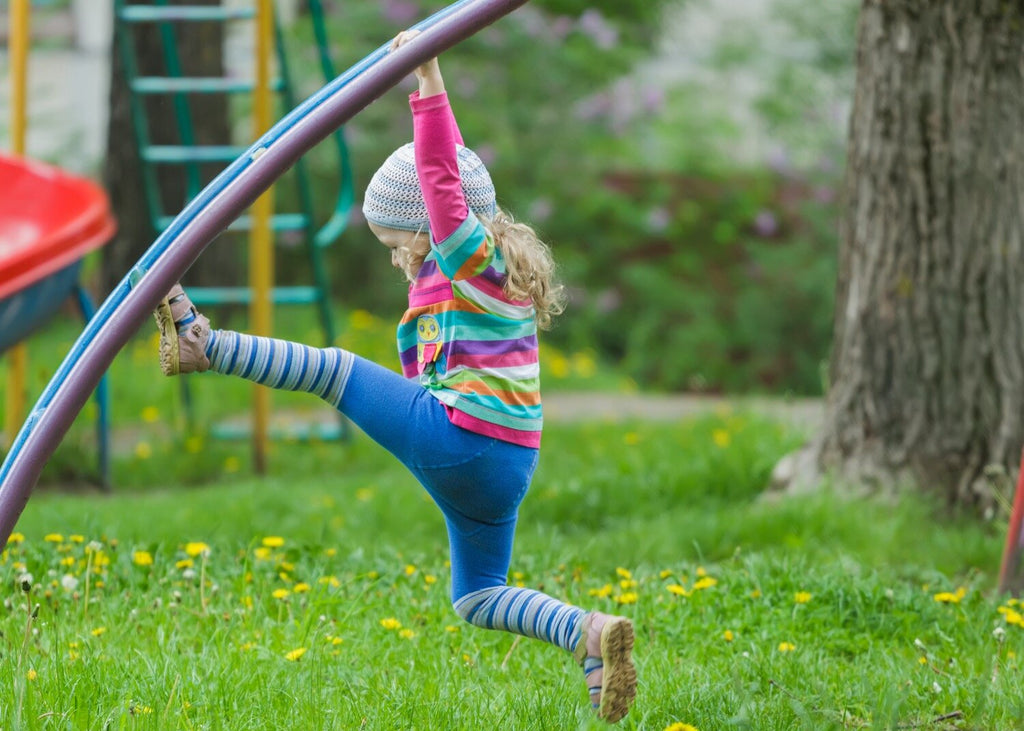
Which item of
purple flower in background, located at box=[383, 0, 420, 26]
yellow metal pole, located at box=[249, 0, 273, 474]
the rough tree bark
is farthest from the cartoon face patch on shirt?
purple flower in background, located at box=[383, 0, 420, 26]

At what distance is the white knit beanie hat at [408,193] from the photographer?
2637mm

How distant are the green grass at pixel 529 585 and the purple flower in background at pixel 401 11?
18.8 feet

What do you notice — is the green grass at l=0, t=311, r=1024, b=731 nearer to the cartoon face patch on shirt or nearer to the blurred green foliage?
the cartoon face patch on shirt

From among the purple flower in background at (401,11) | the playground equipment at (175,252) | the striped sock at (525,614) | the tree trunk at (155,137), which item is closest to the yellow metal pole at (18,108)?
the tree trunk at (155,137)

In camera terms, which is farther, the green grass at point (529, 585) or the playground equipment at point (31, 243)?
the playground equipment at point (31, 243)

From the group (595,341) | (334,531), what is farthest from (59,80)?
(334,531)

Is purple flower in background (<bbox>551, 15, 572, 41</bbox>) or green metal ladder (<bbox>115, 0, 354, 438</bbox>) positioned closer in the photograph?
green metal ladder (<bbox>115, 0, 354, 438</bbox>)

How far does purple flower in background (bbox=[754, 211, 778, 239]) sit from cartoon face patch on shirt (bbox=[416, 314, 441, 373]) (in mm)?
8697

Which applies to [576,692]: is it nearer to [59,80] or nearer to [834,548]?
[834,548]

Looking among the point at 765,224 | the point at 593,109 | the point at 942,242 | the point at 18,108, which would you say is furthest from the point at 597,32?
the point at 942,242

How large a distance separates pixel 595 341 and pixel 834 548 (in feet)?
21.3

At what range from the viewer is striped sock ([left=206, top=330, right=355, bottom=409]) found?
8.30ft

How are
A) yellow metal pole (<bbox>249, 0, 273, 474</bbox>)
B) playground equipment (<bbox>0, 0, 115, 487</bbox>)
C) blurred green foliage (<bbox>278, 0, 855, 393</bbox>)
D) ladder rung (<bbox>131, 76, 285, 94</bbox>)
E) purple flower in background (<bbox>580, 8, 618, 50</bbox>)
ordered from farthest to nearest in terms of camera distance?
purple flower in background (<bbox>580, 8, 618, 50</bbox>)
blurred green foliage (<bbox>278, 0, 855, 393</bbox>)
ladder rung (<bbox>131, 76, 285, 94</bbox>)
yellow metal pole (<bbox>249, 0, 273, 474</bbox>)
playground equipment (<bbox>0, 0, 115, 487</bbox>)

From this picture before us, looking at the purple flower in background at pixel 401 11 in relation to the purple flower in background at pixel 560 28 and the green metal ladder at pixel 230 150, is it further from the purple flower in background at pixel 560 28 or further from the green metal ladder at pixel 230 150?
the green metal ladder at pixel 230 150
